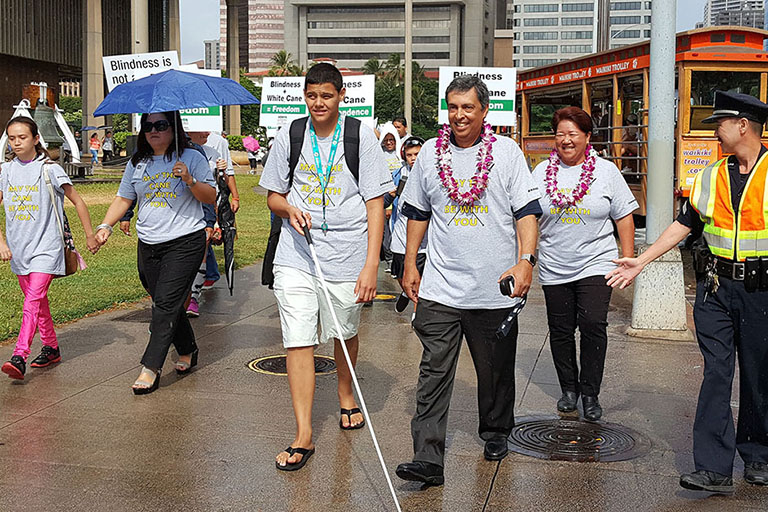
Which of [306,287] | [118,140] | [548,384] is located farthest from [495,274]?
[118,140]

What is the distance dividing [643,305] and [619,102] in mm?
8605

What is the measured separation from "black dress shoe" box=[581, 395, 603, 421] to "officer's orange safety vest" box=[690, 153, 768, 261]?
157 centimetres

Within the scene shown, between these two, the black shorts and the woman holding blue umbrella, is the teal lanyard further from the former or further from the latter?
the black shorts

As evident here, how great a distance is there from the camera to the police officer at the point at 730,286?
178 inches

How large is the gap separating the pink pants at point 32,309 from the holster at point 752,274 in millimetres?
4677

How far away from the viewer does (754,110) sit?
458cm

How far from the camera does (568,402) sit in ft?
20.0

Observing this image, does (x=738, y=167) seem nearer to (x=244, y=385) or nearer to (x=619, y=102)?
(x=244, y=385)

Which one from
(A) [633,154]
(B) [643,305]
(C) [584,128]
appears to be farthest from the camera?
(A) [633,154]

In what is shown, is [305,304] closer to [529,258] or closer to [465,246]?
[465,246]

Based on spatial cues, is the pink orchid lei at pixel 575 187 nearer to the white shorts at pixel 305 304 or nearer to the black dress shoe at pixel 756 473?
the white shorts at pixel 305 304

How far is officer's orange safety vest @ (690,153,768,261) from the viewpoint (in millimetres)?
4508

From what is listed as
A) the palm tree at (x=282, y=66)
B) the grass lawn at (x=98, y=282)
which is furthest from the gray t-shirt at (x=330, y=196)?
the palm tree at (x=282, y=66)

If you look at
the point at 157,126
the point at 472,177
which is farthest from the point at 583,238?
the point at 157,126
